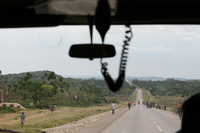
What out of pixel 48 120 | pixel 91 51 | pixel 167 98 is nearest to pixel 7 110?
pixel 48 120

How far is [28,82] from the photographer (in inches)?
2055

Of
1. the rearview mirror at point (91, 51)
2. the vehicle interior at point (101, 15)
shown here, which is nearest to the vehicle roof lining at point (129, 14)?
the vehicle interior at point (101, 15)

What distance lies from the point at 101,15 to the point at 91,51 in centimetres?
55

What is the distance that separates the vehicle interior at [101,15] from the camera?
2535mm

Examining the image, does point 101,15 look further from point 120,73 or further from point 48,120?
point 48,120

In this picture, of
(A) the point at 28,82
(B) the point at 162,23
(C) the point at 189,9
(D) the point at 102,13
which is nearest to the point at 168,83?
(B) the point at 162,23

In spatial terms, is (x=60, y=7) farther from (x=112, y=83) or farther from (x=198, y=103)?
(x=198, y=103)

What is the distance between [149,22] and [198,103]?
1.76 meters

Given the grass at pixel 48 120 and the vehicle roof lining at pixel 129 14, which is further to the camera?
the grass at pixel 48 120

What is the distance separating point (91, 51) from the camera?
3109mm

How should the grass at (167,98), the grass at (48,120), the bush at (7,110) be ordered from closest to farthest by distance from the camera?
the grass at (167,98)
the grass at (48,120)
the bush at (7,110)

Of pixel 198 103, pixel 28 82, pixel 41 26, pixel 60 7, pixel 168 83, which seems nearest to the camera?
pixel 198 103

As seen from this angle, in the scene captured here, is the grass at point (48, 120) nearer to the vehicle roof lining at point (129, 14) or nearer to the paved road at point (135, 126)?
the paved road at point (135, 126)

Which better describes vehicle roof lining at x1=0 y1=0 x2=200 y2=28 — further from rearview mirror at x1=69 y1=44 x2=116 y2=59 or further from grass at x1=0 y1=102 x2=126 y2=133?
grass at x1=0 y1=102 x2=126 y2=133
